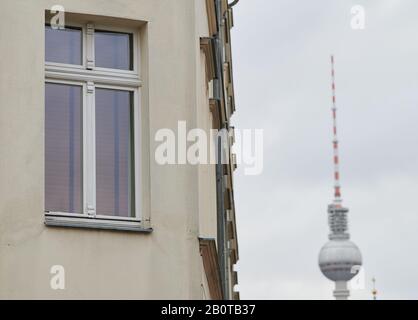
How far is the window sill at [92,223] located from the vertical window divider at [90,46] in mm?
1578

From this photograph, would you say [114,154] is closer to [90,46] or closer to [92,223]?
[92,223]

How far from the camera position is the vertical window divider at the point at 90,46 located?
14.2 metres

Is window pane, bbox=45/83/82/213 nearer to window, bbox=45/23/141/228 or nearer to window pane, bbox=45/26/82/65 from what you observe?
window, bbox=45/23/141/228

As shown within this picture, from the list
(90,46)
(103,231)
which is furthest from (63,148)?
(90,46)

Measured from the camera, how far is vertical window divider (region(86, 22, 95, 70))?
14.2 metres

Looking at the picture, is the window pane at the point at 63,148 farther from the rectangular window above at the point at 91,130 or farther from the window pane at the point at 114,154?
the window pane at the point at 114,154

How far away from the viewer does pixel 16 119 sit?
13.6 meters

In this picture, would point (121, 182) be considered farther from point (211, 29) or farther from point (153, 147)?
point (211, 29)

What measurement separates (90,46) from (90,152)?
111 centimetres

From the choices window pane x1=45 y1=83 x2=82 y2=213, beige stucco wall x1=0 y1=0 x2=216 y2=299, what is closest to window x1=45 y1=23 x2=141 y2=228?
window pane x1=45 y1=83 x2=82 y2=213

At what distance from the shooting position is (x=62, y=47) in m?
14.2

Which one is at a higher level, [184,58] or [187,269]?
[184,58]
